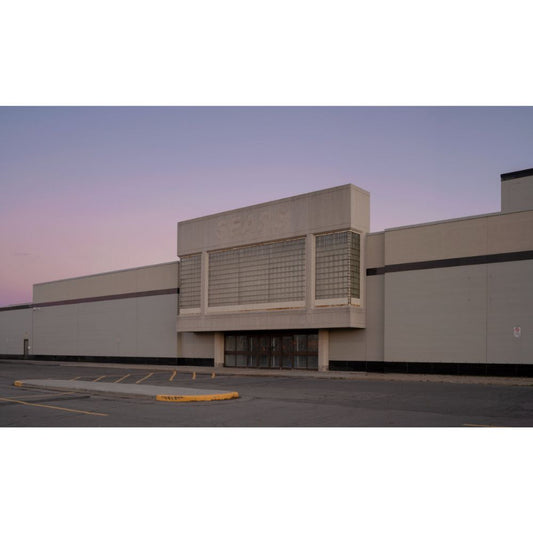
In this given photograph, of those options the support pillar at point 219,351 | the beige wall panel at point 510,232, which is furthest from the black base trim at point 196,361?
the beige wall panel at point 510,232

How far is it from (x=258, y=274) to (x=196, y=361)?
870cm

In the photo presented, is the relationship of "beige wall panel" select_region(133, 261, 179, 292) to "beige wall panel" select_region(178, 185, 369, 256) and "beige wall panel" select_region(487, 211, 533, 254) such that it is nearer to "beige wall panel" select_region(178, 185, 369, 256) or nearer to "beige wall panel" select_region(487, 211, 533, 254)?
"beige wall panel" select_region(178, 185, 369, 256)

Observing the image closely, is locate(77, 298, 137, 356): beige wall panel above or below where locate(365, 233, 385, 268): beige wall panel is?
below

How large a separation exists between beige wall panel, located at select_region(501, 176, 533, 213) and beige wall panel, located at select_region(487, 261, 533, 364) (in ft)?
15.0

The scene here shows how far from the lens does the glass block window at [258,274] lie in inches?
1385

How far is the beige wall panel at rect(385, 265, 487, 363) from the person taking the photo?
28.2m

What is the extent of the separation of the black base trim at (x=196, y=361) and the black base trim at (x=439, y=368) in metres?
9.90

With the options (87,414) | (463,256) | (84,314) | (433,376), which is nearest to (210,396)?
(87,414)

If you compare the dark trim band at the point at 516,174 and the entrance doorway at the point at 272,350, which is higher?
the dark trim band at the point at 516,174

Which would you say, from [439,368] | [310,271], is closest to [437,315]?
[439,368]

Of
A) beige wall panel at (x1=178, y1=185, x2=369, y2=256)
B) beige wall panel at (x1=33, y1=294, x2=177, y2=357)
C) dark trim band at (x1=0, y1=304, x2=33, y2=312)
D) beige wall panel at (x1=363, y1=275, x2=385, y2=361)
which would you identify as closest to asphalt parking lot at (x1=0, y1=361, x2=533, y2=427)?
beige wall panel at (x1=363, y1=275, x2=385, y2=361)

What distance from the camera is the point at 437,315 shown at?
2950 cm

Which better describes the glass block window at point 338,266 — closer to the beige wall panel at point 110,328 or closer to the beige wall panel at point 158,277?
the beige wall panel at point 158,277

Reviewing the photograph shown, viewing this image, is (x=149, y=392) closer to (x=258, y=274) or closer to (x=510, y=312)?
(x=510, y=312)
